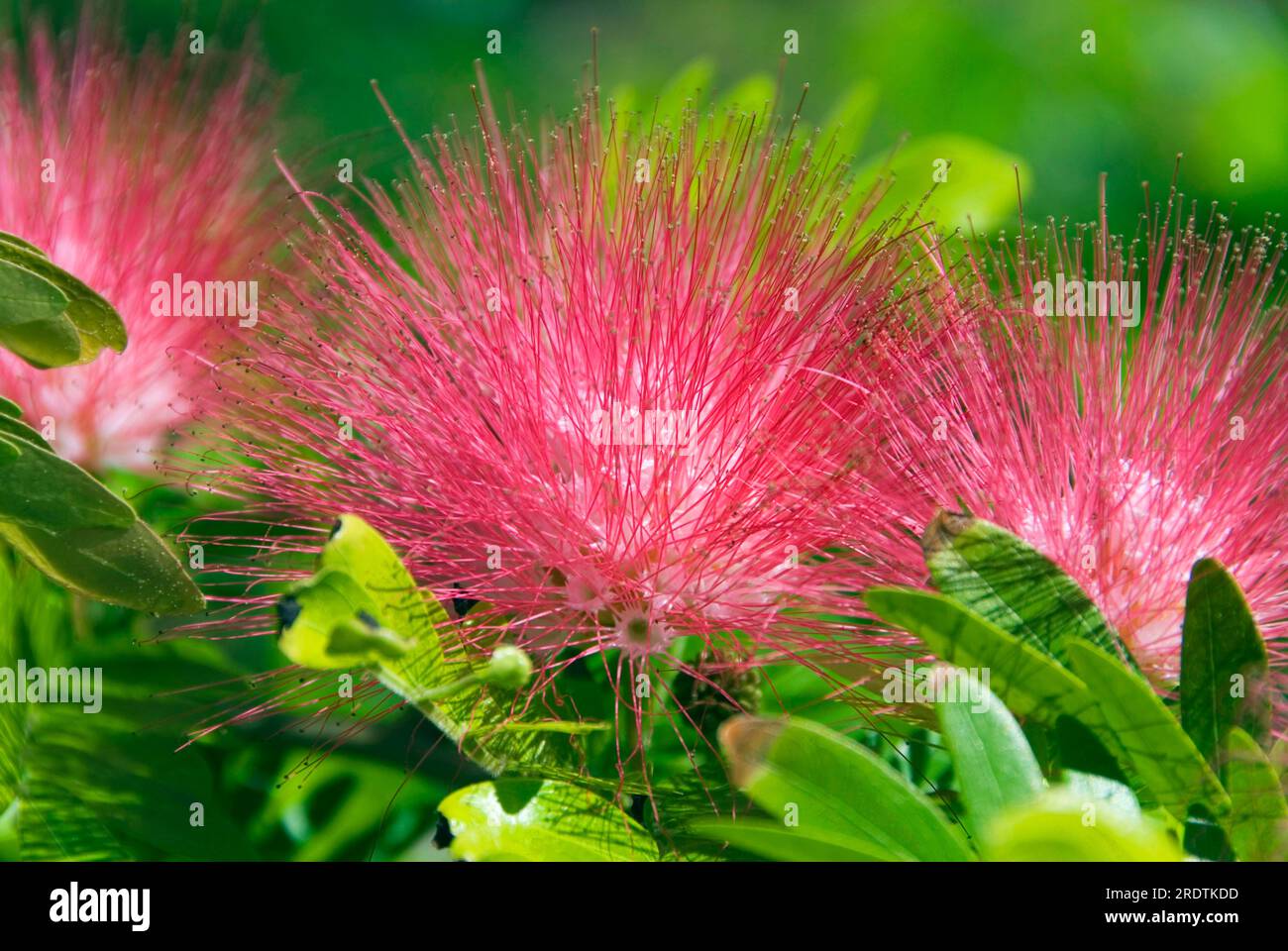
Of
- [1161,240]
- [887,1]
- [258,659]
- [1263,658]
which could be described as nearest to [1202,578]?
[1263,658]

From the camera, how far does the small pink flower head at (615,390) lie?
79cm

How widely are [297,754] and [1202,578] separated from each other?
0.72 meters

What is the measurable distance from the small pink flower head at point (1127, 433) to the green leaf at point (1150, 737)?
0.18m

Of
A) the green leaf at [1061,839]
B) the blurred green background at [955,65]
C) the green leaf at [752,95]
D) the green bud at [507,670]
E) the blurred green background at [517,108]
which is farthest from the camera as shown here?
the blurred green background at [955,65]

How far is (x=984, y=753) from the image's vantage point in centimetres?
63

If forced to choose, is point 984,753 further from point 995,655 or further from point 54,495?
point 54,495

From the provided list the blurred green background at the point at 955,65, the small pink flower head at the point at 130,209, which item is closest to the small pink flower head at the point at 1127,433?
the small pink flower head at the point at 130,209

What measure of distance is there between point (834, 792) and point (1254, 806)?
0.23 m

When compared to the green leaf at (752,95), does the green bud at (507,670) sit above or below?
below

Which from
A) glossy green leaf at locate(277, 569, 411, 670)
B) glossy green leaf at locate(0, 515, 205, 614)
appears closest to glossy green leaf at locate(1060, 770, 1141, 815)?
glossy green leaf at locate(277, 569, 411, 670)

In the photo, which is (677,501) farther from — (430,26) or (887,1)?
(430,26)

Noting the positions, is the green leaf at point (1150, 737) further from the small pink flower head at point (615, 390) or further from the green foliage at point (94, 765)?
the green foliage at point (94, 765)

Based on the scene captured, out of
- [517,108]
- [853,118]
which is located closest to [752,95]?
[853,118]

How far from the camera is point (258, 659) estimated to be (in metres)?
1.12
